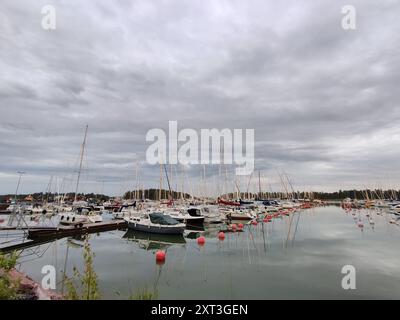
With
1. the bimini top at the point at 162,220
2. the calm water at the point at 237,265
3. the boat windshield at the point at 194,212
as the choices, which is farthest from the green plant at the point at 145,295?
the boat windshield at the point at 194,212

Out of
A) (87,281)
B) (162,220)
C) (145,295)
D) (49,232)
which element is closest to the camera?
(87,281)

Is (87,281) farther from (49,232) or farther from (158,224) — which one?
(49,232)

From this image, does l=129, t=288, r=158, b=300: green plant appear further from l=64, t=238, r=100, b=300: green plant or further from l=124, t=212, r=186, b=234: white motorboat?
l=124, t=212, r=186, b=234: white motorboat

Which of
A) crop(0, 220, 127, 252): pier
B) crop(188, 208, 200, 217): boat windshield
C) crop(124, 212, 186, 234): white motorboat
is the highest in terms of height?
crop(188, 208, 200, 217): boat windshield

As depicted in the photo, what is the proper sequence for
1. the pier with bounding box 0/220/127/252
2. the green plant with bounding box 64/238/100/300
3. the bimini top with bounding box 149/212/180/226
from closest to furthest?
the green plant with bounding box 64/238/100/300, the pier with bounding box 0/220/127/252, the bimini top with bounding box 149/212/180/226

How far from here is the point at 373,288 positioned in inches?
653

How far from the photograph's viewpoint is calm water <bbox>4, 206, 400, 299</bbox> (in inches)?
629

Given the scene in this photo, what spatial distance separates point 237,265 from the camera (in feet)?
72.3

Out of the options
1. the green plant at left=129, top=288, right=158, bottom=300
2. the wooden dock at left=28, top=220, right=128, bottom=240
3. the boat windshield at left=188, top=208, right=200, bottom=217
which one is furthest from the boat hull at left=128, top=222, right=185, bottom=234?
the green plant at left=129, top=288, right=158, bottom=300

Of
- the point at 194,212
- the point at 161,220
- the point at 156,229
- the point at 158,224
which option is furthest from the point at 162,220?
the point at 194,212

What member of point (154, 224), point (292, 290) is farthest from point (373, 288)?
point (154, 224)

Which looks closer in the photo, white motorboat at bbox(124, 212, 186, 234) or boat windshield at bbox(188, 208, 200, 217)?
white motorboat at bbox(124, 212, 186, 234)

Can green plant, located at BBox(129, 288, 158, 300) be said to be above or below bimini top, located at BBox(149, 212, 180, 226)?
below
